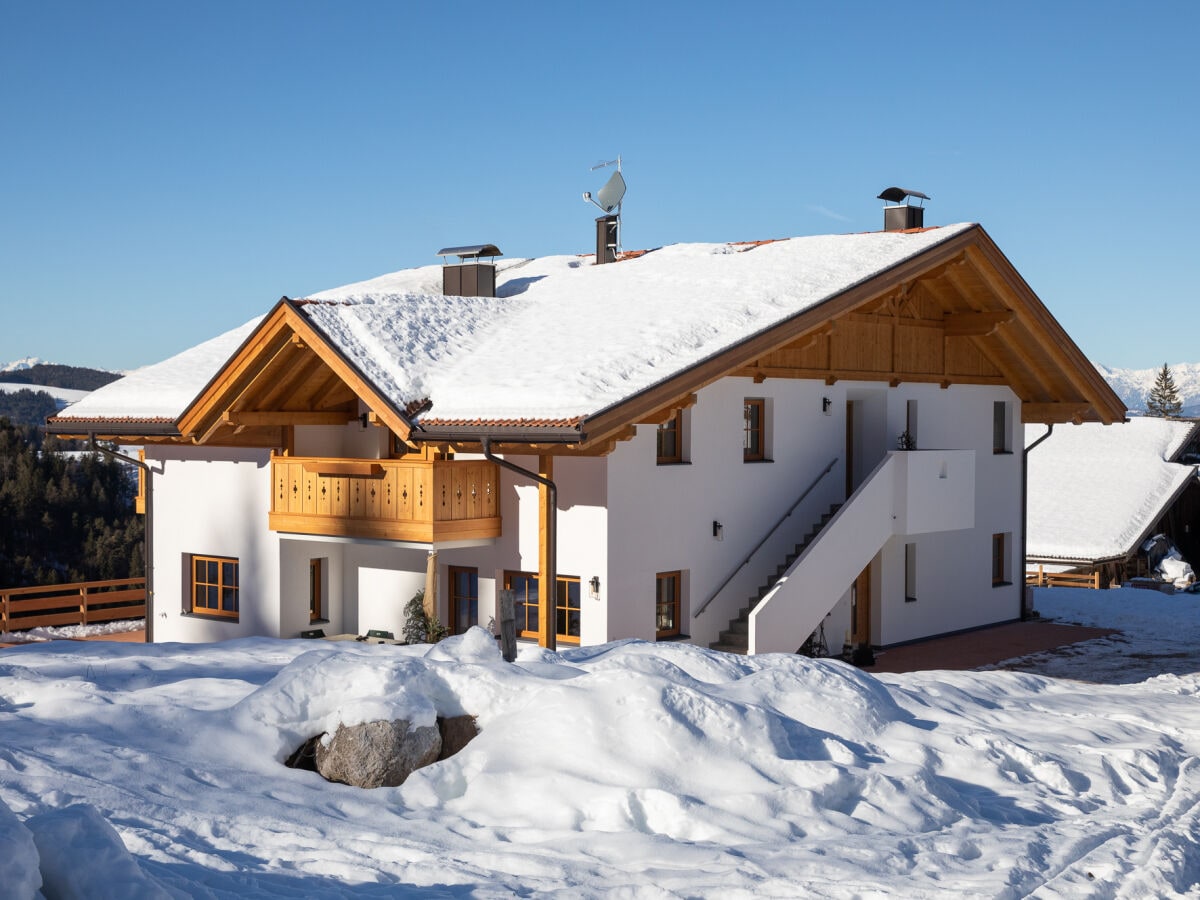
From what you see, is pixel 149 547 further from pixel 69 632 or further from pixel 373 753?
pixel 373 753

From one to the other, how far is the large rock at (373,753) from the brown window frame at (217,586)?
11.9m

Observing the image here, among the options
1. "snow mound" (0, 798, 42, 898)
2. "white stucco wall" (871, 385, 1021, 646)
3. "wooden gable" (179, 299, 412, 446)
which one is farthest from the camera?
"white stucco wall" (871, 385, 1021, 646)

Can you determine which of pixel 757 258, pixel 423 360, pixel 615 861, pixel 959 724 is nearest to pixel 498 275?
pixel 757 258

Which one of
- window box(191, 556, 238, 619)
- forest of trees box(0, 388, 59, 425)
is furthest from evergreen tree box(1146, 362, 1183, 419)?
window box(191, 556, 238, 619)

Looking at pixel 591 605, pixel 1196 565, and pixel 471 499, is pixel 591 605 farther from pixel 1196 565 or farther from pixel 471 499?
pixel 1196 565

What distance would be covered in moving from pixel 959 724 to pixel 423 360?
Result: 940 centimetres

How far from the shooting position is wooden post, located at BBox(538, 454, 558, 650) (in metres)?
17.8

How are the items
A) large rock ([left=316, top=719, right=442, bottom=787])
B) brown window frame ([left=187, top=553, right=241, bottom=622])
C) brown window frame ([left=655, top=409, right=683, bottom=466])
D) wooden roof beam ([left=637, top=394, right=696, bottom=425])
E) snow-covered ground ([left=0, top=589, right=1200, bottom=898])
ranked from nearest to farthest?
snow-covered ground ([left=0, top=589, right=1200, bottom=898]), large rock ([left=316, top=719, right=442, bottom=787]), wooden roof beam ([left=637, top=394, right=696, bottom=425]), brown window frame ([left=655, top=409, right=683, bottom=466]), brown window frame ([left=187, top=553, right=241, bottom=622])

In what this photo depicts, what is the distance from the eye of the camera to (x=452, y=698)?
431 inches

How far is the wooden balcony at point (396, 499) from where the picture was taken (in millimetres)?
18141

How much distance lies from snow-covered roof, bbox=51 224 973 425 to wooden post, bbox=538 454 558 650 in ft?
3.69

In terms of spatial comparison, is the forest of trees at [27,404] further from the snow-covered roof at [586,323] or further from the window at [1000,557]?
the window at [1000,557]

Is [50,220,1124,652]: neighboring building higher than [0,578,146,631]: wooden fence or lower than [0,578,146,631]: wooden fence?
higher

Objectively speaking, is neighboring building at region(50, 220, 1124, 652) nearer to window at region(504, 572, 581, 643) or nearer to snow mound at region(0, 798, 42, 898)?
window at region(504, 572, 581, 643)
